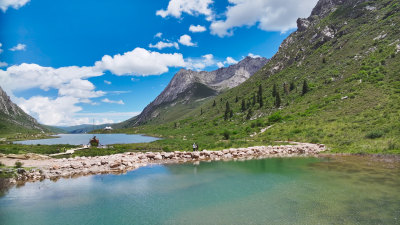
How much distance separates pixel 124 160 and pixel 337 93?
212ft

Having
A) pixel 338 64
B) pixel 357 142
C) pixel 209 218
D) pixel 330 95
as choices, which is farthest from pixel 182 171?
pixel 338 64

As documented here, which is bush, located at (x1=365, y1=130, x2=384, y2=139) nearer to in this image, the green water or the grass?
the green water

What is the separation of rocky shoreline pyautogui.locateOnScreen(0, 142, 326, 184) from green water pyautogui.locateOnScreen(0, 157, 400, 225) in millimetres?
2697

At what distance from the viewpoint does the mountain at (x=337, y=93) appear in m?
39.4

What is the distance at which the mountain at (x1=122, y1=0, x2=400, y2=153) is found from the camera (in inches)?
1551

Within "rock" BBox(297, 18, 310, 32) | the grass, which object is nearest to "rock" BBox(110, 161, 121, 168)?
the grass

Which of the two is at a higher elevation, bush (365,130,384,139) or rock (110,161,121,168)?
bush (365,130,384,139)

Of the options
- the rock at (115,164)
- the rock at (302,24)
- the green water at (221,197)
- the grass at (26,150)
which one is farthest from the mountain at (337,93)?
the grass at (26,150)

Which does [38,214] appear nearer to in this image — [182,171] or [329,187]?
[182,171]

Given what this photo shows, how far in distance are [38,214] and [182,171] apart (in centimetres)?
1497

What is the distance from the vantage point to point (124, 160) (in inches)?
1196

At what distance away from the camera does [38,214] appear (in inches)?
545

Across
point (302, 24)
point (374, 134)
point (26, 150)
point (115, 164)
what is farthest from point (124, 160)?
point (302, 24)

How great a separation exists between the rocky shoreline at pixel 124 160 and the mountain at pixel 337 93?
671 centimetres
